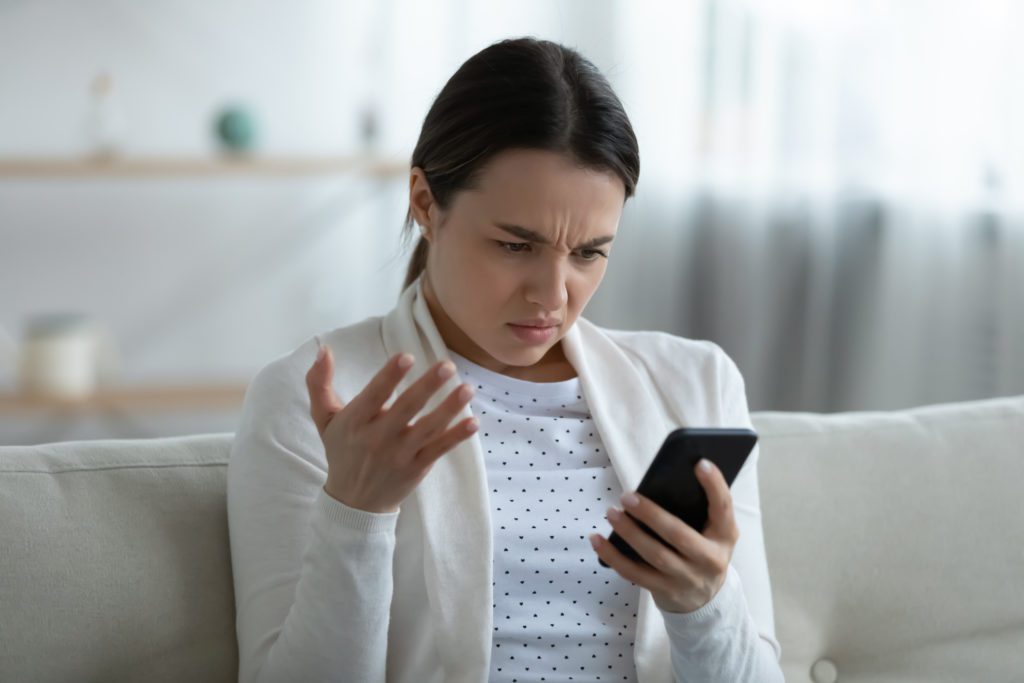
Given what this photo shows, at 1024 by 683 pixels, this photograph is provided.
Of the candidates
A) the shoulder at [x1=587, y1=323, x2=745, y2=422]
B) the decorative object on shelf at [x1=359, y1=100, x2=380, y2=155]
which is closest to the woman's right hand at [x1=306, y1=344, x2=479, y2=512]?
the shoulder at [x1=587, y1=323, x2=745, y2=422]

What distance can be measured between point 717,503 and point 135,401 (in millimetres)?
2485

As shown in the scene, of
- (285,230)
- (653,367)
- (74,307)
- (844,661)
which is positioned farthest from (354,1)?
(844,661)

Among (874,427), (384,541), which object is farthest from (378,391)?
(874,427)

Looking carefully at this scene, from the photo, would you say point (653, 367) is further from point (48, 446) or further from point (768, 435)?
point (48, 446)

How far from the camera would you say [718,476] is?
40.1 inches

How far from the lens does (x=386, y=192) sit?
11.8 ft

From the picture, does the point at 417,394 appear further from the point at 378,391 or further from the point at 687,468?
the point at 687,468

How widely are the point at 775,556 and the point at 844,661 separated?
0.14 m

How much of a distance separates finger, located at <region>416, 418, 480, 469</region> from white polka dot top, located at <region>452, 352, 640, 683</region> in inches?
9.9

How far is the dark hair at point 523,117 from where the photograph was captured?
1195 mm

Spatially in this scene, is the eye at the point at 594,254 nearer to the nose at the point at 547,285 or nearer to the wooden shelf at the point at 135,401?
the nose at the point at 547,285

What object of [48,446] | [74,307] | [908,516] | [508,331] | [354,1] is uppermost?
[354,1]

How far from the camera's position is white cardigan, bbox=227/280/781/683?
1.09m

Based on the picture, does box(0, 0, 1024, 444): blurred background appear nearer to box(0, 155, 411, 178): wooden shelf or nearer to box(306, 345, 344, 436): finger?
box(0, 155, 411, 178): wooden shelf
